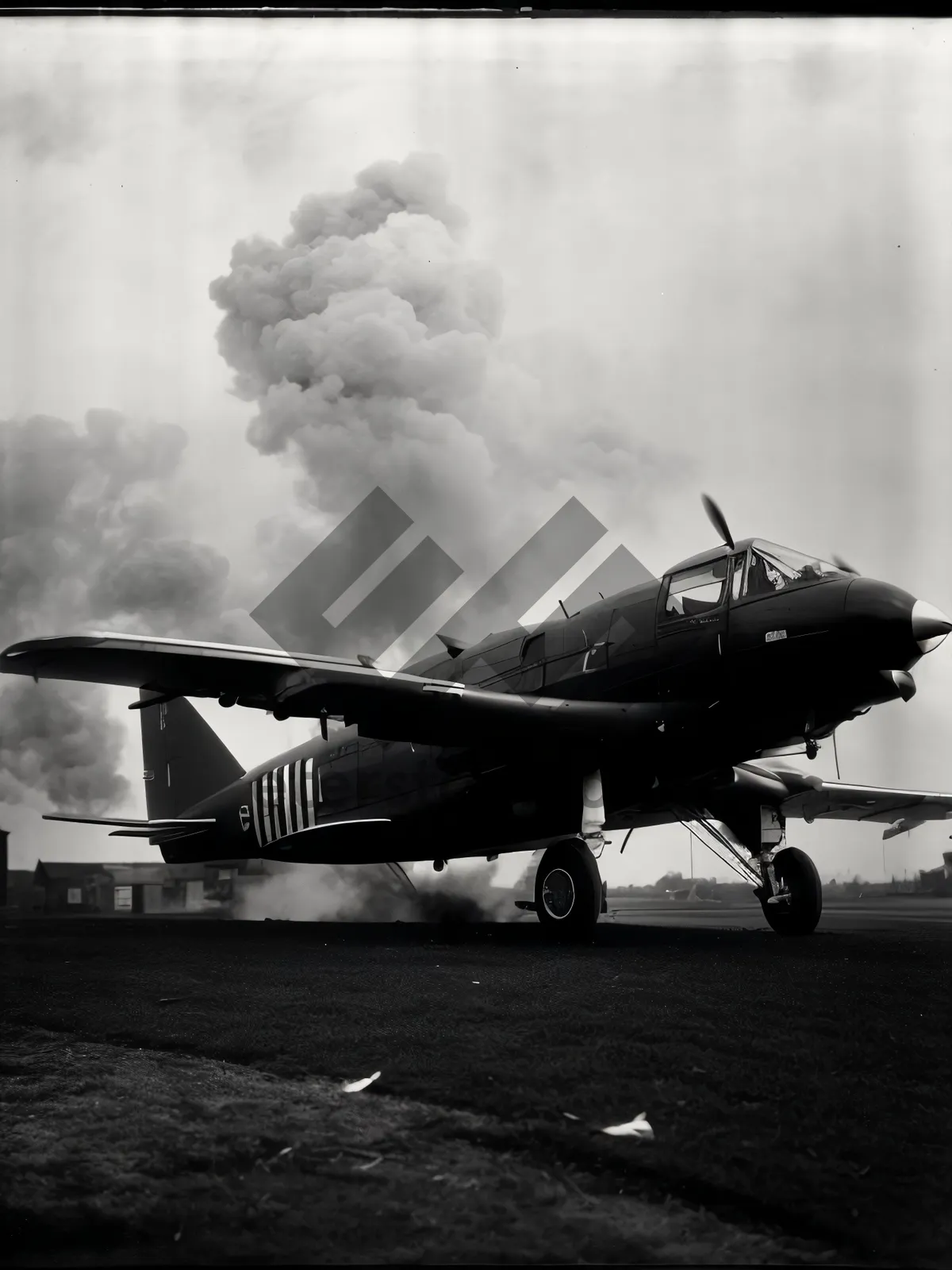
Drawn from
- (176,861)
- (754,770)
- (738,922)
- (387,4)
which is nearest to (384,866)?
(176,861)

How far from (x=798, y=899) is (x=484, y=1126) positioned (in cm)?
534

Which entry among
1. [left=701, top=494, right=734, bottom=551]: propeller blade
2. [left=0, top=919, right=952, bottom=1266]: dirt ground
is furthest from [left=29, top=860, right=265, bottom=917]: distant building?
[left=701, top=494, right=734, bottom=551]: propeller blade

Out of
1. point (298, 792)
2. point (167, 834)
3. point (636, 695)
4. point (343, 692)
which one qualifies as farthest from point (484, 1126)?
point (167, 834)

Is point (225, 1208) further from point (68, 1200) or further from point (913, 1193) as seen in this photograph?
point (913, 1193)

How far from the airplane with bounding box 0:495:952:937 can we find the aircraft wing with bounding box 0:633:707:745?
0.02m

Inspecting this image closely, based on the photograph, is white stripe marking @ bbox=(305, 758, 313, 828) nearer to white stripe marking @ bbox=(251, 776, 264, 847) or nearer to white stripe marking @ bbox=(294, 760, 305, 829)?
white stripe marking @ bbox=(294, 760, 305, 829)

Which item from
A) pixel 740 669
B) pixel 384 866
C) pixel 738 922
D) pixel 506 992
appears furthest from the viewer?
pixel 384 866

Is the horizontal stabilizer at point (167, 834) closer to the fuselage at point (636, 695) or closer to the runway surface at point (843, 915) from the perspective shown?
the fuselage at point (636, 695)

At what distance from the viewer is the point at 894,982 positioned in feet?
18.5

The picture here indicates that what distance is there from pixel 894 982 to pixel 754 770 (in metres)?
3.66

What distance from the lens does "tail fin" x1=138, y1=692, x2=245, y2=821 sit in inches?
484

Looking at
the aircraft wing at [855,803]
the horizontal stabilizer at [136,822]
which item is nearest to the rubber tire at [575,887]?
the aircraft wing at [855,803]

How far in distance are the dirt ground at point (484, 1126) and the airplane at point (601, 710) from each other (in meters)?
2.30

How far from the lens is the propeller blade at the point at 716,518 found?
6852 mm
